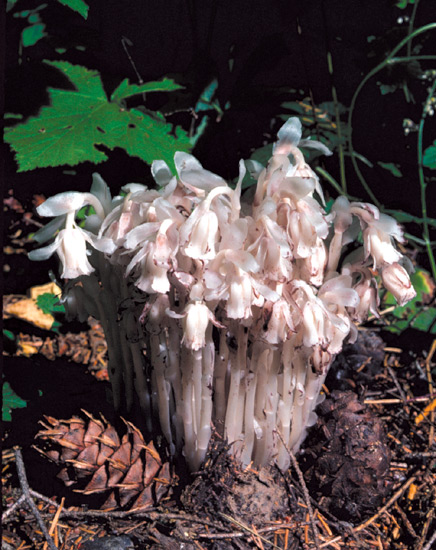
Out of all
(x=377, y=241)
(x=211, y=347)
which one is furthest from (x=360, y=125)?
(x=211, y=347)

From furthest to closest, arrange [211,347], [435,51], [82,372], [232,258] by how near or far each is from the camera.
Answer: [435,51] < [82,372] < [211,347] < [232,258]

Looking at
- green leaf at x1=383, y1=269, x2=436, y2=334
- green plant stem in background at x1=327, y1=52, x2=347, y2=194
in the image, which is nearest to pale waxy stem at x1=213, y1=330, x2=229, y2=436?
green leaf at x1=383, y1=269, x2=436, y2=334

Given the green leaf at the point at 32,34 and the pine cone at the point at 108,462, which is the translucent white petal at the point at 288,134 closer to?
the pine cone at the point at 108,462

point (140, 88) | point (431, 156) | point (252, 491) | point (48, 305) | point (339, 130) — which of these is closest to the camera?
point (252, 491)

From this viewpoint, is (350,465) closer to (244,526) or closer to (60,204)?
(244,526)

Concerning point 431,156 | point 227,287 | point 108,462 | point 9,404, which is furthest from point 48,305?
point 431,156

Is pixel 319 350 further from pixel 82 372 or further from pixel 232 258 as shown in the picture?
pixel 82 372
